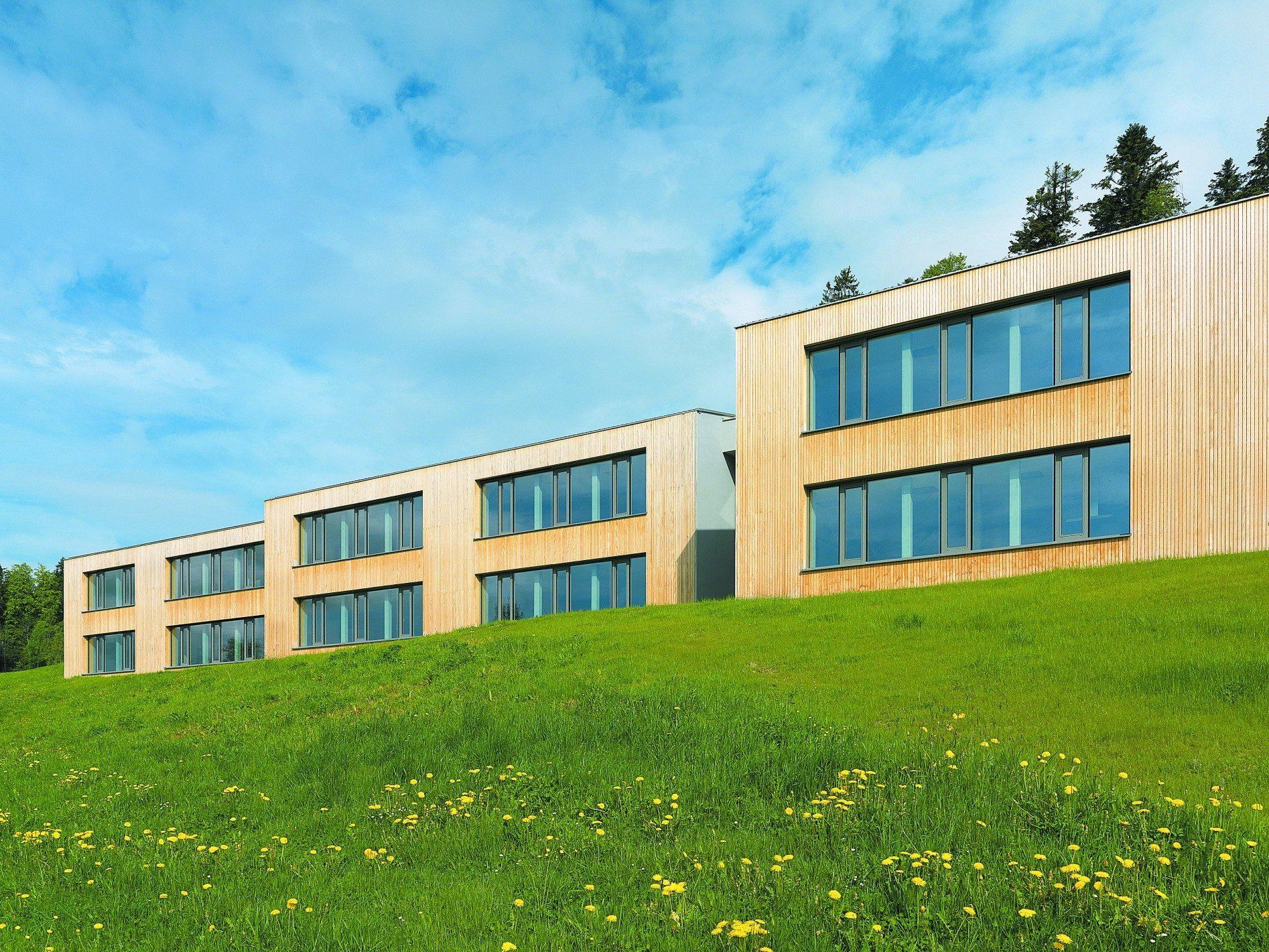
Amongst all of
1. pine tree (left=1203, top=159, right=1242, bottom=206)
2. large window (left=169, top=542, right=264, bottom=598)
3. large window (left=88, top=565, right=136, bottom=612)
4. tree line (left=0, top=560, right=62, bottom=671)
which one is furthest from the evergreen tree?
tree line (left=0, top=560, right=62, bottom=671)

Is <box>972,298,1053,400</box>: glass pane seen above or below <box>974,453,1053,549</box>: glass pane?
above

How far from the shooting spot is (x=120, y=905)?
25.2 ft

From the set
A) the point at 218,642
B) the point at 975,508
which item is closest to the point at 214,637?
the point at 218,642

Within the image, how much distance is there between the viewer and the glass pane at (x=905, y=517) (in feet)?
76.7

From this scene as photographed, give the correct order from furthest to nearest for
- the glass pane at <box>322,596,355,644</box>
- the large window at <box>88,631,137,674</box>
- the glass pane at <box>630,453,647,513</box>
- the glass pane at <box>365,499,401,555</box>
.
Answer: the large window at <box>88,631,137,674</box> → the glass pane at <box>322,596,355,644</box> → the glass pane at <box>365,499,401,555</box> → the glass pane at <box>630,453,647,513</box>

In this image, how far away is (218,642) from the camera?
45.8 metres

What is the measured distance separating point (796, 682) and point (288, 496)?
106ft

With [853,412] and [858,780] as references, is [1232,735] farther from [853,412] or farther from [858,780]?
[853,412]

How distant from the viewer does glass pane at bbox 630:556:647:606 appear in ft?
101

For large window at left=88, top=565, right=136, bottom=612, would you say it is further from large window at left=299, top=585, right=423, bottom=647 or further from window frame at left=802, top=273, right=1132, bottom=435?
window frame at left=802, top=273, right=1132, bottom=435

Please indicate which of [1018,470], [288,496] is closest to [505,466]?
[288,496]

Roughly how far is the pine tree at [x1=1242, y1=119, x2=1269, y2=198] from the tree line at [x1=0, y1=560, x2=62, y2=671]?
101 m

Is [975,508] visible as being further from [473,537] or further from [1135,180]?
[1135,180]

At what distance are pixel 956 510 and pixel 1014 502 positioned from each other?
4.28 ft
